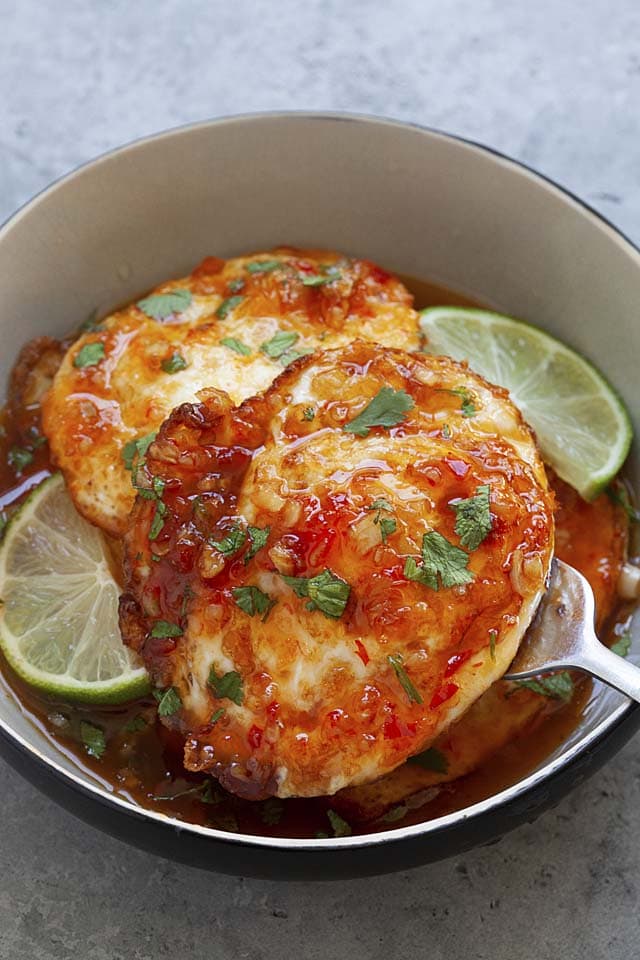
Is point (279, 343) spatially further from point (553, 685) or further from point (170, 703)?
point (553, 685)

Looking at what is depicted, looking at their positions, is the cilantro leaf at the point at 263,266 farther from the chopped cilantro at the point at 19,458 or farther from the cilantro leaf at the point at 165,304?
the chopped cilantro at the point at 19,458

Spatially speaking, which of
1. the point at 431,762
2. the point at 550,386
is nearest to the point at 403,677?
the point at 431,762

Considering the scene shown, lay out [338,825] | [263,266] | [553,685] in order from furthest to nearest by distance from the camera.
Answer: [263,266], [553,685], [338,825]

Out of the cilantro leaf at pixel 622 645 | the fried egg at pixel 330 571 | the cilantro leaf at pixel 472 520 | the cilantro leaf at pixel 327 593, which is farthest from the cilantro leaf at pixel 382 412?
the cilantro leaf at pixel 622 645

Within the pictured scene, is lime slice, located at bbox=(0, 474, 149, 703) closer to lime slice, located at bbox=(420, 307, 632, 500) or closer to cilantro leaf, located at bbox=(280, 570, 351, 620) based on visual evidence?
cilantro leaf, located at bbox=(280, 570, 351, 620)

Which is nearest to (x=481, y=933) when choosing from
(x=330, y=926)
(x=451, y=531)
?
(x=330, y=926)

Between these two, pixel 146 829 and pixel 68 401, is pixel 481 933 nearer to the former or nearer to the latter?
pixel 146 829

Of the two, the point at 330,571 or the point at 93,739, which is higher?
the point at 330,571
